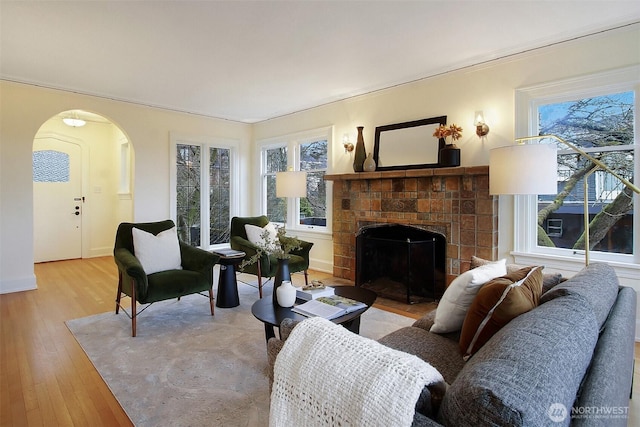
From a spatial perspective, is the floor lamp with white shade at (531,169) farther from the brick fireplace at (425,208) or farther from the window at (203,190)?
the window at (203,190)

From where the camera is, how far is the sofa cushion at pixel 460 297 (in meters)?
1.73

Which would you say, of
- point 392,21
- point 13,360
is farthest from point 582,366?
point 13,360

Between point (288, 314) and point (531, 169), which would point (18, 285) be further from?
point (531, 169)

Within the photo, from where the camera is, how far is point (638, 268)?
9.27 ft

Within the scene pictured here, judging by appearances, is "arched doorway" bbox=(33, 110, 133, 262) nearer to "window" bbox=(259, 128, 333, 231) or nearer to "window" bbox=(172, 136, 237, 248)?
"window" bbox=(172, 136, 237, 248)

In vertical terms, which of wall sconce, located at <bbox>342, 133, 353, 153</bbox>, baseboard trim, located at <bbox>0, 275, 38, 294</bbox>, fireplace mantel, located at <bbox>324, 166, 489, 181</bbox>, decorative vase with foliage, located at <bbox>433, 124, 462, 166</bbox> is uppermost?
wall sconce, located at <bbox>342, 133, 353, 153</bbox>

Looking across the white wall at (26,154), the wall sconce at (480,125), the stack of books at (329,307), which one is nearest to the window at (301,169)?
the white wall at (26,154)

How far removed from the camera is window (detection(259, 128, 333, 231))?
536 centimetres

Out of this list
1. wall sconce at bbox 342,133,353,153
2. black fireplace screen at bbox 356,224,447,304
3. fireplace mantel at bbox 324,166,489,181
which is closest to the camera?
fireplace mantel at bbox 324,166,489,181

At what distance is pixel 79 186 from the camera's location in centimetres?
638

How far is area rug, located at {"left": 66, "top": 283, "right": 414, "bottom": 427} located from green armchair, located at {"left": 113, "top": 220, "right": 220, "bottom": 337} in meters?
0.23

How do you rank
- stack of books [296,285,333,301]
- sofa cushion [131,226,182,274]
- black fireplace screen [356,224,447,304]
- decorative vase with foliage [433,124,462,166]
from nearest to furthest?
1. stack of books [296,285,333,301]
2. sofa cushion [131,226,182,274]
3. decorative vase with foliage [433,124,462,166]
4. black fireplace screen [356,224,447,304]

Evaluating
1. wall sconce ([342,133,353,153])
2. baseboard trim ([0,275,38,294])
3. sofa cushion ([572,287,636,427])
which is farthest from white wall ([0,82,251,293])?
sofa cushion ([572,287,636,427])

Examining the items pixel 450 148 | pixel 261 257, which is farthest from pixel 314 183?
pixel 450 148
